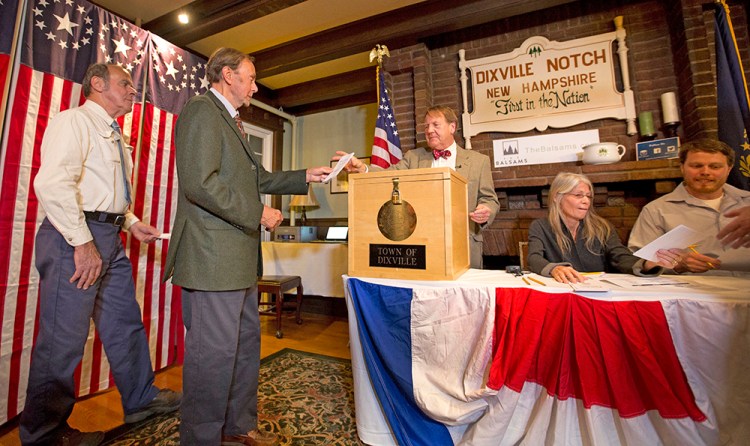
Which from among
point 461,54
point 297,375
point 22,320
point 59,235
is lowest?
point 297,375

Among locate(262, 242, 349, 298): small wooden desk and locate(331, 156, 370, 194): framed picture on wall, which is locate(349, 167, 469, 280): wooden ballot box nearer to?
locate(262, 242, 349, 298): small wooden desk

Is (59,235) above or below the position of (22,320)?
above

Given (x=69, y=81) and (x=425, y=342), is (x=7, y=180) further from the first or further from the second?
(x=425, y=342)

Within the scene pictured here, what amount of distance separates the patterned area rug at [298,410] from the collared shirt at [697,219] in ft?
5.93

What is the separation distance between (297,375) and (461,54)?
9.99ft

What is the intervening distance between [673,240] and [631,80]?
7.60 ft

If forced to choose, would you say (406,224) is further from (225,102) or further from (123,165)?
(123,165)

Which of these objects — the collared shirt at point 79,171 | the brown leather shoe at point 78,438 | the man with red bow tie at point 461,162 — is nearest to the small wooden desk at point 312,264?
the man with red bow tie at point 461,162

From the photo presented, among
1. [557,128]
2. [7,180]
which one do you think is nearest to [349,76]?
[557,128]

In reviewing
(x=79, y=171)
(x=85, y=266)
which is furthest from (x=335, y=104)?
(x=85, y=266)

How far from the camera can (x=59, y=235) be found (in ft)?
4.48

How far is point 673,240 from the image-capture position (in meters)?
0.99

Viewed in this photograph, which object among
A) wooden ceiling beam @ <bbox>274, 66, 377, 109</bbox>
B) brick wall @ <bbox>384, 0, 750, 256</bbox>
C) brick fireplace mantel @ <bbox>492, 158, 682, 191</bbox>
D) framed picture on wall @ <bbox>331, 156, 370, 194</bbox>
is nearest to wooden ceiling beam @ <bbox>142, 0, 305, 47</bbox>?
brick wall @ <bbox>384, 0, 750, 256</bbox>

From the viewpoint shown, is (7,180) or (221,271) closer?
(221,271)
